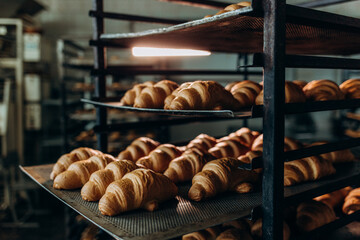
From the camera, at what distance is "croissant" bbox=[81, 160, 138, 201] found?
4.04 feet

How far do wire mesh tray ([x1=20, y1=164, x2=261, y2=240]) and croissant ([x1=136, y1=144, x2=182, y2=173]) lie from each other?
0.23m

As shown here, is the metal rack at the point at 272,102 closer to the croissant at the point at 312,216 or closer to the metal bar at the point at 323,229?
the metal bar at the point at 323,229

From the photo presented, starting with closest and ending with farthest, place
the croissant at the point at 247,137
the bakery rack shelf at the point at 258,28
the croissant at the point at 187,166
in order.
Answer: the bakery rack shelf at the point at 258,28, the croissant at the point at 187,166, the croissant at the point at 247,137

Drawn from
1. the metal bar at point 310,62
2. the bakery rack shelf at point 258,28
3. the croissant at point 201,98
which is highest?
the bakery rack shelf at point 258,28

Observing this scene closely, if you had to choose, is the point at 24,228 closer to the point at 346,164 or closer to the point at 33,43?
the point at 33,43

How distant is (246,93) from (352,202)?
0.87 metres

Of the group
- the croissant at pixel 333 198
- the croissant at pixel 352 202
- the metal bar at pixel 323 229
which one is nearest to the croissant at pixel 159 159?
the metal bar at pixel 323 229

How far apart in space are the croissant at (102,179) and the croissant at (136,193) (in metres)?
0.09

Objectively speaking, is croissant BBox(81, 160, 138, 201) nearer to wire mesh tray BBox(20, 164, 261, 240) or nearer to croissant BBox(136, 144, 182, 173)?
wire mesh tray BBox(20, 164, 261, 240)

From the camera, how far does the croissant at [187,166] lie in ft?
4.76

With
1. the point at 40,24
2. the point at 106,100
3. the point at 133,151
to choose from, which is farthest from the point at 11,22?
the point at 133,151

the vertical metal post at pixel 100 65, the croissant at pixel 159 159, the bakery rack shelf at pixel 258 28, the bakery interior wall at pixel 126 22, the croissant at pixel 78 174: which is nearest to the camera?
the bakery rack shelf at pixel 258 28

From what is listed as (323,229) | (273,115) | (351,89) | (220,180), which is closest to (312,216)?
(323,229)

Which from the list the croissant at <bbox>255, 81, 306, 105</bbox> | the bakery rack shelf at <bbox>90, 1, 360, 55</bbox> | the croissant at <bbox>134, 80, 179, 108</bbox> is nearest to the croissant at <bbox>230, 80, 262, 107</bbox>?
the croissant at <bbox>255, 81, 306, 105</bbox>
